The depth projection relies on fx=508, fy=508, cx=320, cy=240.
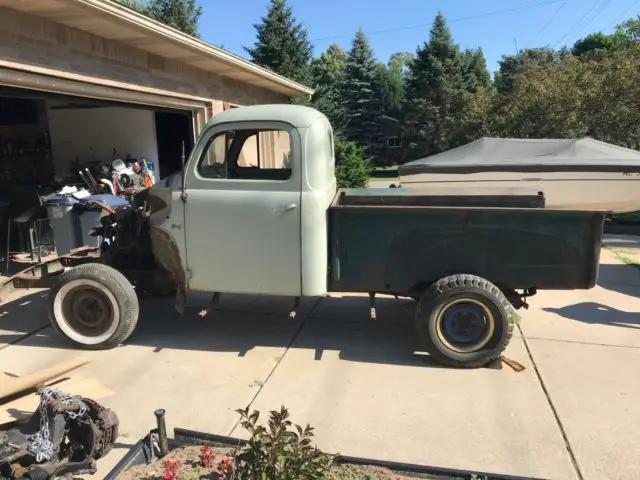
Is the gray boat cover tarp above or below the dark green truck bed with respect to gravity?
above


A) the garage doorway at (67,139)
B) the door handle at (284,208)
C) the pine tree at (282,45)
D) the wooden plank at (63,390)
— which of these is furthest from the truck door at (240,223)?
the pine tree at (282,45)

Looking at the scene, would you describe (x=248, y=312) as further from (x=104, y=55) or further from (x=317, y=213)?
(x=104, y=55)

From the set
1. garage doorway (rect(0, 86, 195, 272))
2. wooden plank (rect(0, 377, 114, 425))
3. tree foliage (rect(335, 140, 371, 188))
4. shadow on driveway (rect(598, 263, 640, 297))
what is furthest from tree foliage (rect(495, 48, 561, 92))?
wooden plank (rect(0, 377, 114, 425))

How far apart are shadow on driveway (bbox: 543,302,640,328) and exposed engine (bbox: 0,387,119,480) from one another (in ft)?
16.3

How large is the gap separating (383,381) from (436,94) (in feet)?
103

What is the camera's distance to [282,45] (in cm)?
2464

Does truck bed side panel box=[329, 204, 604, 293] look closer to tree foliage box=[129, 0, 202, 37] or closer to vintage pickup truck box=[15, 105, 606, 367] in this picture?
vintage pickup truck box=[15, 105, 606, 367]

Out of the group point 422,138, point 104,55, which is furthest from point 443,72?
point 104,55

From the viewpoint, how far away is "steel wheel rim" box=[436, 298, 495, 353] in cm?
447

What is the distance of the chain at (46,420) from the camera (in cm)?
285

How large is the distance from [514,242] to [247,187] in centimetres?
244

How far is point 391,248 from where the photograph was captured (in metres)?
4.61

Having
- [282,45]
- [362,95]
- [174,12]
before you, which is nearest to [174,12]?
[174,12]

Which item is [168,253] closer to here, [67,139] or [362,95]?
[67,139]
